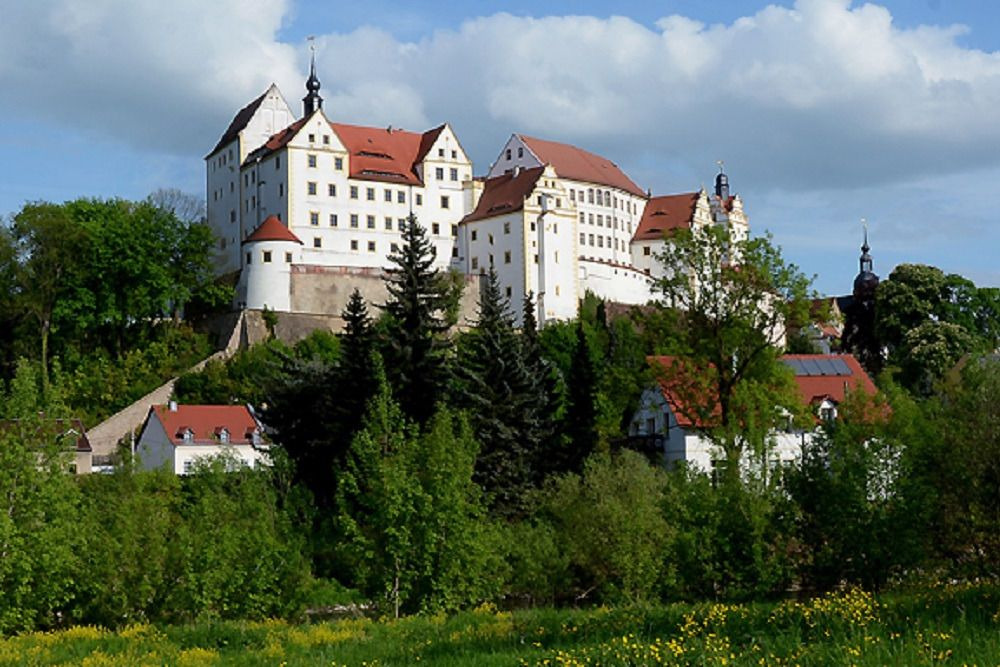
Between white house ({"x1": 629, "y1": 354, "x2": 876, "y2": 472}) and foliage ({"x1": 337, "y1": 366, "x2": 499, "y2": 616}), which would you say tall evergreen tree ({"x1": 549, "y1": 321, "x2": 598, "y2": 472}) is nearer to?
white house ({"x1": 629, "y1": 354, "x2": 876, "y2": 472})

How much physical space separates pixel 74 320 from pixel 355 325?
125 feet

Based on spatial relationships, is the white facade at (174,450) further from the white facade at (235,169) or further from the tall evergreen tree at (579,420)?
the white facade at (235,169)

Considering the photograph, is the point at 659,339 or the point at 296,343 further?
the point at 296,343

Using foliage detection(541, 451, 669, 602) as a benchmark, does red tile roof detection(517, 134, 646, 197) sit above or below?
above

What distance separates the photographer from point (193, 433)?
63.8 meters

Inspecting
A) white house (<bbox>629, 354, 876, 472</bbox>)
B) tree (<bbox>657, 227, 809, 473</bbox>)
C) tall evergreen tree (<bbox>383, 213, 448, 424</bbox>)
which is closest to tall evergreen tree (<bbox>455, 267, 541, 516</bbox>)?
tall evergreen tree (<bbox>383, 213, 448, 424</bbox>)

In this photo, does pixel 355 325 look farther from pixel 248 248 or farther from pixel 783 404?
pixel 248 248

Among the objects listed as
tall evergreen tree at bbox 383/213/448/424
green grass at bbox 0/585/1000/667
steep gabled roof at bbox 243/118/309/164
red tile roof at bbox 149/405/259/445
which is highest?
steep gabled roof at bbox 243/118/309/164

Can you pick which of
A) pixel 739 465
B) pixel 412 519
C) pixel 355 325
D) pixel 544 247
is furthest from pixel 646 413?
pixel 544 247

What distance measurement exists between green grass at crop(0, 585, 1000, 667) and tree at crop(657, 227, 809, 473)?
1365cm

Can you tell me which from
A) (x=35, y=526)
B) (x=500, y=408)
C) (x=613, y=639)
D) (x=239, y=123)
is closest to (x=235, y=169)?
(x=239, y=123)

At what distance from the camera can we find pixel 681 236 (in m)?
38.0

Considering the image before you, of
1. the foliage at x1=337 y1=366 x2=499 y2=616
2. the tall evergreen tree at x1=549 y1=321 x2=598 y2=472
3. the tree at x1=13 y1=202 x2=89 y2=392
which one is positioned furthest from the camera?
the tree at x1=13 y1=202 x2=89 y2=392

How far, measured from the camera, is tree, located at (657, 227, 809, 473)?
120 feet
